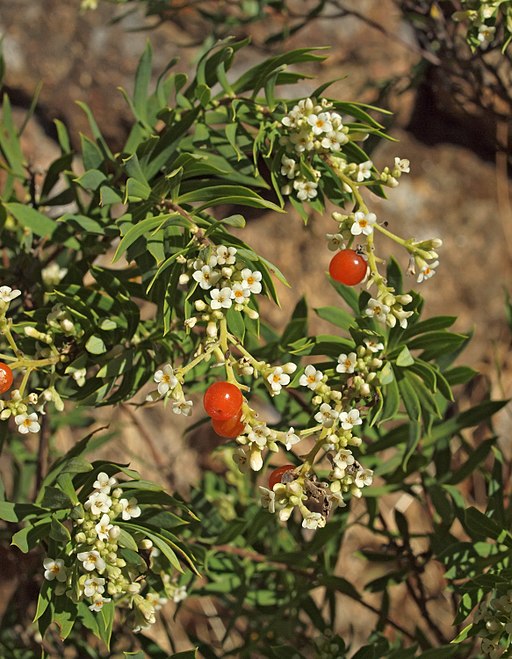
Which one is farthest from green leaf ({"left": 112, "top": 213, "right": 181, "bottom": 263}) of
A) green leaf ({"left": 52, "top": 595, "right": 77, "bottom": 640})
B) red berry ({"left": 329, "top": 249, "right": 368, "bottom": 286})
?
green leaf ({"left": 52, "top": 595, "right": 77, "bottom": 640})

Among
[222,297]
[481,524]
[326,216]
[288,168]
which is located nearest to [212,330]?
[222,297]

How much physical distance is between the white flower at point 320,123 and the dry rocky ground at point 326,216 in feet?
5.80

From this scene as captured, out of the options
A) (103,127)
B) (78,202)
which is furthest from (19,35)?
(78,202)

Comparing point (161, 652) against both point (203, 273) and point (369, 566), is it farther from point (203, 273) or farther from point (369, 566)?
point (369, 566)

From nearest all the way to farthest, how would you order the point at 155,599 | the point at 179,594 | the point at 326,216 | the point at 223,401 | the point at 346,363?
the point at 223,401 → the point at 346,363 → the point at 155,599 → the point at 179,594 → the point at 326,216

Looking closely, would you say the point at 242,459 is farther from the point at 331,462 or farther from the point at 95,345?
the point at 95,345

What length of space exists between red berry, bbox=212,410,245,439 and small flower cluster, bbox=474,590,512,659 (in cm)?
58

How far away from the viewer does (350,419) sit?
1.24m

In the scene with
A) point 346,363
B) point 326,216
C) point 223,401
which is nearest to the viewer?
point 223,401

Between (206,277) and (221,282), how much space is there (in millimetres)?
27

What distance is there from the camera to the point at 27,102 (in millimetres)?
3203

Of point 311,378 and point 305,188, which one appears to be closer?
point 311,378

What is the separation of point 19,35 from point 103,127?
0.49m

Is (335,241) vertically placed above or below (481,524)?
above
